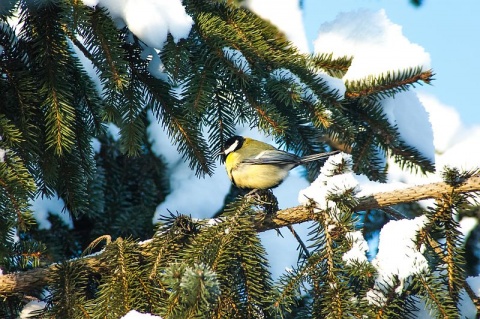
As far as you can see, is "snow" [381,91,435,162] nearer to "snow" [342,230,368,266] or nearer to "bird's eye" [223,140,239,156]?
"bird's eye" [223,140,239,156]

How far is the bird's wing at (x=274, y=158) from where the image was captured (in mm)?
3385

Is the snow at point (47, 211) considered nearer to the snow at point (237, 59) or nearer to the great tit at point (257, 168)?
the great tit at point (257, 168)

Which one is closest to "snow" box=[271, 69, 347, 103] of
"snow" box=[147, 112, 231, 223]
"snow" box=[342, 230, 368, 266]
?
"snow" box=[342, 230, 368, 266]

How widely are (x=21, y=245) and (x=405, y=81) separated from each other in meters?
1.81

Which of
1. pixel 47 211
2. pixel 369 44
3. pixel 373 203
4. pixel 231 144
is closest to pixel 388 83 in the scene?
pixel 369 44

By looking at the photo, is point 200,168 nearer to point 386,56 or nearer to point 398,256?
point 386,56

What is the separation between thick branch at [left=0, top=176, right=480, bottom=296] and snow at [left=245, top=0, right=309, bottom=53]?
914mm

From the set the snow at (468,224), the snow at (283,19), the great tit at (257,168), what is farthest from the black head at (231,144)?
the snow at (468,224)

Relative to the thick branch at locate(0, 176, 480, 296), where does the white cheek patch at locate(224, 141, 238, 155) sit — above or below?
above

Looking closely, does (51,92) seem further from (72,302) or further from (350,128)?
(350,128)

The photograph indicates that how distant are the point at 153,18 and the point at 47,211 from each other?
1.51 meters

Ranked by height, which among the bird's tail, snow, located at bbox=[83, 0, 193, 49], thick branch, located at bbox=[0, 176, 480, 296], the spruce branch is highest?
snow, located at bbox=[83, 0, 193, 49]

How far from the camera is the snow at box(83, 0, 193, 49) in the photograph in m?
2.60

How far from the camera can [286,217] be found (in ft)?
8.21
